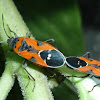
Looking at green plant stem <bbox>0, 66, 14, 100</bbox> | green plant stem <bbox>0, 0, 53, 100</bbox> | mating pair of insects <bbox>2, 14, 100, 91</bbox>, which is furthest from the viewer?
mating pair of insects <bbox>2, 14, 100, 91</bbox>

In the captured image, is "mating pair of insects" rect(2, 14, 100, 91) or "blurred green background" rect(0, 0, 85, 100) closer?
"mating pair of insects" rect(2, 14, 100, 91)

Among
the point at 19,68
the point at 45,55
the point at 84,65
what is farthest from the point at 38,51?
the point at 19,68

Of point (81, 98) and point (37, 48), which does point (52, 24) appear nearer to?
point (37, 48)

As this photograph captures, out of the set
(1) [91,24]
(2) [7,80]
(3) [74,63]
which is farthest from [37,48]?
(1) [91,24]

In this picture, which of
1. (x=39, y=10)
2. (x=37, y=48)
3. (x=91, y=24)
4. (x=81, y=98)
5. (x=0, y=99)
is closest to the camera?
(x=0, y=99)

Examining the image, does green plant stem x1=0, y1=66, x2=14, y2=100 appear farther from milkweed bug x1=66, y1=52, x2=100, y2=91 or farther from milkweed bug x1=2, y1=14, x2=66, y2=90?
milkweed bug x1=66, y1=52, x2=100, y2=91

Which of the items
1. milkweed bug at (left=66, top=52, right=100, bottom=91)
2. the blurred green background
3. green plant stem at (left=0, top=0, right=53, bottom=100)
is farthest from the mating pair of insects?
the blurred green background
